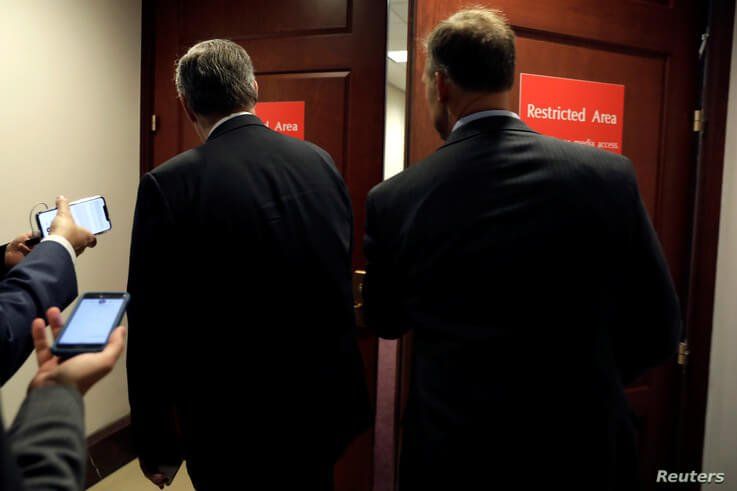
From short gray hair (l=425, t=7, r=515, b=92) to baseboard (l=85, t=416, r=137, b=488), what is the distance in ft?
7.81

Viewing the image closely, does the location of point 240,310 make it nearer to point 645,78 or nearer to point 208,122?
point 208,122

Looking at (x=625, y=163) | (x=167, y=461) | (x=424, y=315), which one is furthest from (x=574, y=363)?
(x=167, y=461)

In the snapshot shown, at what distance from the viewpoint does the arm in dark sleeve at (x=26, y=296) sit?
3.20ft

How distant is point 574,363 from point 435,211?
15.1 inches

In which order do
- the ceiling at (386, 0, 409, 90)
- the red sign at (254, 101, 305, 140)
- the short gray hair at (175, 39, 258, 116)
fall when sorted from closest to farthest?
1. the short gray hair at (175, 39, 258, 116)
2. the red sign at (254, 101, 305, 140)
3. the ceiling at (386, 0, 409, 90)

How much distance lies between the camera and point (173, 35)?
2.43 m

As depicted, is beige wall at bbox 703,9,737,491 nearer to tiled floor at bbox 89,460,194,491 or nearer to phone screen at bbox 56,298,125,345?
phone screen at bbox 56,298,125,345

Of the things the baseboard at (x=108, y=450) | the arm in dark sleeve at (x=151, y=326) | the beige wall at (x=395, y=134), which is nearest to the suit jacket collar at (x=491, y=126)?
the arm in dark sleeve at (x=151, y=326)

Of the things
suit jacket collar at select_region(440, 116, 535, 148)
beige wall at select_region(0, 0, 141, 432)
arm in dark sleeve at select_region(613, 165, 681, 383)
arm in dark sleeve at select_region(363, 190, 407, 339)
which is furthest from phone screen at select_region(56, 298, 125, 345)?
beige wall at select_region(0, 0, 141, 432)

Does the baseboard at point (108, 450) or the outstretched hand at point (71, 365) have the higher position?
the outstretched hand at point (71, 365)

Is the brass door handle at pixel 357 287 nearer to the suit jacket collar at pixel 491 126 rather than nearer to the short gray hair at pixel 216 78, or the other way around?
the short gray hair at pixel 216 78

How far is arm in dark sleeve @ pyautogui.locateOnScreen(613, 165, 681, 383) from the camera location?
1.07 meters

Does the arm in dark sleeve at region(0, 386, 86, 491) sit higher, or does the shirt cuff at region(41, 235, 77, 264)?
the shirt cuff at region(41, 235, 77, 264)

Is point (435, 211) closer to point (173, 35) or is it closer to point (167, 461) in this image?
point (167, 461)
